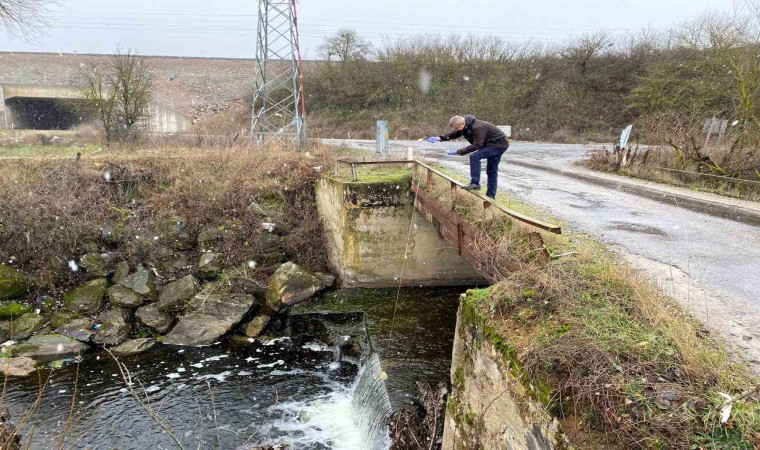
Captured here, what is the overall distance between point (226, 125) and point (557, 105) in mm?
24917

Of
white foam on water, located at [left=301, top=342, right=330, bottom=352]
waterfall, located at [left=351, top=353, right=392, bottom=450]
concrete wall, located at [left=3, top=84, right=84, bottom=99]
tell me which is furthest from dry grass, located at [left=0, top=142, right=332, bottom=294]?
concrete wall, located at [left=3, top=84, right=84, bottom=99]

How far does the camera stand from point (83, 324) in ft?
35.2

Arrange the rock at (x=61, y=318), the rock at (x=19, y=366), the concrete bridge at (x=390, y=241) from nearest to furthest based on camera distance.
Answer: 1. the rock at (x=19, y=366)
2. the rock at (x=61, y=318)
3. the concrete bridge at (x=390, y=241)

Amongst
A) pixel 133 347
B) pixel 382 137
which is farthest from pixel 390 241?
pixel 133 347

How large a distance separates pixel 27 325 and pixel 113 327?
6.82ft

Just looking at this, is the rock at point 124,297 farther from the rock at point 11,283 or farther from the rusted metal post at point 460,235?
the rusted metal post at point 460,235

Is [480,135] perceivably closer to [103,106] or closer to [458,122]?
[458,122]

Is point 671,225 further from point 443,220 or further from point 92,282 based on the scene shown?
point 92,282

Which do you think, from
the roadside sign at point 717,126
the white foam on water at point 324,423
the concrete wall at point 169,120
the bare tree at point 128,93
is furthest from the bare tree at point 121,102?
the roadside sign at point 717,126

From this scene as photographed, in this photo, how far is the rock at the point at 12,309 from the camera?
1085 cm

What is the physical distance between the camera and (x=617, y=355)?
3.15 m

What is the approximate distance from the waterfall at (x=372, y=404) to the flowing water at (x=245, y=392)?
0.07 ft

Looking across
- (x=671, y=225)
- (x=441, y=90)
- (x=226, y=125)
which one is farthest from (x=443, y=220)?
(x=441, y=90)

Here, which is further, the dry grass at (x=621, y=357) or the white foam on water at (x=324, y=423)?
the white foam on water at (x=324, y=423)
